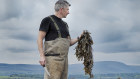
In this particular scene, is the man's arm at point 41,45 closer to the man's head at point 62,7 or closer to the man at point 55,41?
the man at point 55,41

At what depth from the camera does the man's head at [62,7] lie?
794 cm

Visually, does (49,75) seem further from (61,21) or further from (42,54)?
(61,21)

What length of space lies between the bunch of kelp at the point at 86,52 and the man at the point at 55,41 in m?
0.70

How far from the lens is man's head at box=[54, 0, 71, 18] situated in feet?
26.1

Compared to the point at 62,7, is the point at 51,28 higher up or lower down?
lower down

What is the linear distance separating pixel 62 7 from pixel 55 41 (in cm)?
78

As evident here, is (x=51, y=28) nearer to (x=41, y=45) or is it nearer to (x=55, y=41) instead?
(x=55, y=41)

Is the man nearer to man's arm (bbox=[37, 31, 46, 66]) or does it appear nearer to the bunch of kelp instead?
man's arm (bbox=[37, 31, 46, 66])

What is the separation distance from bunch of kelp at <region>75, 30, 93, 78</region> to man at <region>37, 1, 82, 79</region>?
699 millimetres

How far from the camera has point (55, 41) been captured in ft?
26.0

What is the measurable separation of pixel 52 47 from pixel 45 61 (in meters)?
0.36

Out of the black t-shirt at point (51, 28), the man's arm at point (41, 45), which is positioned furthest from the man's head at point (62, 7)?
the man's arm at point (41, 45)

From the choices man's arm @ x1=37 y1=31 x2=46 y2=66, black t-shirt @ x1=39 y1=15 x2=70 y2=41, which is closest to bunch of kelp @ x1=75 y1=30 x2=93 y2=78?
black t-shirt @ x1=39 y1=15 x2=70 y2=41

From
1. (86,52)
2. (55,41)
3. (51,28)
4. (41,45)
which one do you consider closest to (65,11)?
(51,28)
